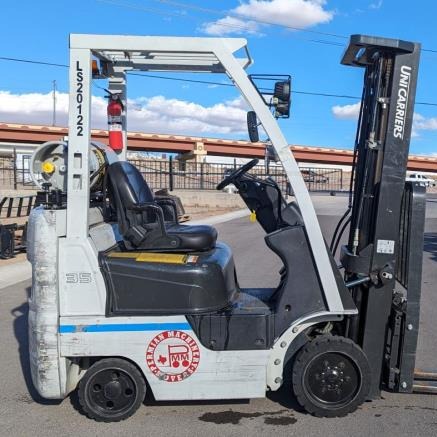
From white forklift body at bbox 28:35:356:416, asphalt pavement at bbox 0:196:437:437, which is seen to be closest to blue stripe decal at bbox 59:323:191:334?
white forklift body at bbox 28:35:356:416

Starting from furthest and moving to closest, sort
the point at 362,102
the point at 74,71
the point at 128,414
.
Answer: the point at 362,102, the point at 128,414, the point at 74,71

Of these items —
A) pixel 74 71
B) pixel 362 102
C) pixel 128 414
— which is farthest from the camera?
pixel 362 102

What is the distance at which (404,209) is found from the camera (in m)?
3.66

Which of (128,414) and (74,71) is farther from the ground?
(74,71)

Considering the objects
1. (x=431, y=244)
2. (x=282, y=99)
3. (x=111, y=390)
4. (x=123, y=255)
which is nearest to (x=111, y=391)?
(x=111, y=390)

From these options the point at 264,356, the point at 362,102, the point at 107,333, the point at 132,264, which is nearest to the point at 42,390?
the point at 107,333

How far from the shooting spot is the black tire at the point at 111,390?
355 centimetres

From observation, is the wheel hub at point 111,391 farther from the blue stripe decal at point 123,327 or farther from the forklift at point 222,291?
the blue stripe decal at point 123,327

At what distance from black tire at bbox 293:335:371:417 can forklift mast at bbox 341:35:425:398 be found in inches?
7.4

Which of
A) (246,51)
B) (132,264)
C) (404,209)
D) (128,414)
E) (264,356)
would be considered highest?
(246,51)

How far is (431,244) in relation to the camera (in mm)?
13102

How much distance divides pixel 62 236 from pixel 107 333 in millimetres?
714

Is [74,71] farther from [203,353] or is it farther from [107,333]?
[203,353]

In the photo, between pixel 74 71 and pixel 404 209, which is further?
pixel 404 209
